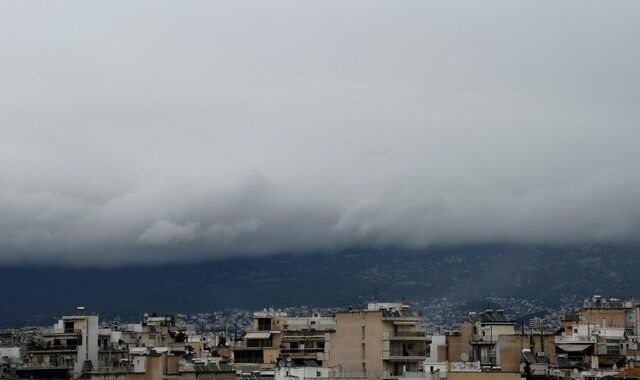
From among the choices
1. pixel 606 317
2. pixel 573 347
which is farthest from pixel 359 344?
pixel 606 317

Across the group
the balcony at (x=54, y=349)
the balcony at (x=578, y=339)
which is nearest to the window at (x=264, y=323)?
the balcony at (x=578, y=339)

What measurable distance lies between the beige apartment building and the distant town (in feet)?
0.22

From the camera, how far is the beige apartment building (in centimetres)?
9900

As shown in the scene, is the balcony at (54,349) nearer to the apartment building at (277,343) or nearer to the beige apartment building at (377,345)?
the apartment building at (277,343)

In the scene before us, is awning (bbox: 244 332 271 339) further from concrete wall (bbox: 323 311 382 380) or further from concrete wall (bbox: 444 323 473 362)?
concrete wall (bbox: 323 311 382 380)

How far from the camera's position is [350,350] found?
328ft

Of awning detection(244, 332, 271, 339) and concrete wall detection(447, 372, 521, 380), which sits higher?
awning detection(244, 332, 271, 339)

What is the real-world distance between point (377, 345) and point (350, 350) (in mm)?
2041

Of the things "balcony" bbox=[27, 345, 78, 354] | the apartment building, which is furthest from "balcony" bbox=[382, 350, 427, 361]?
"balcony" bbox=[27, 345, 78, 354]

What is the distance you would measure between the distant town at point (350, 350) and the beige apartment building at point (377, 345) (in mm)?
68

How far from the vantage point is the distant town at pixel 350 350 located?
99125 millimetres

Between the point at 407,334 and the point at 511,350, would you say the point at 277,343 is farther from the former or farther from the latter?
the point at 407,334

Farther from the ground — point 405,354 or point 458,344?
point 458,344

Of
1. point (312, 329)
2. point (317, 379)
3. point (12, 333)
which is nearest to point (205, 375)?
point (317, 379)
